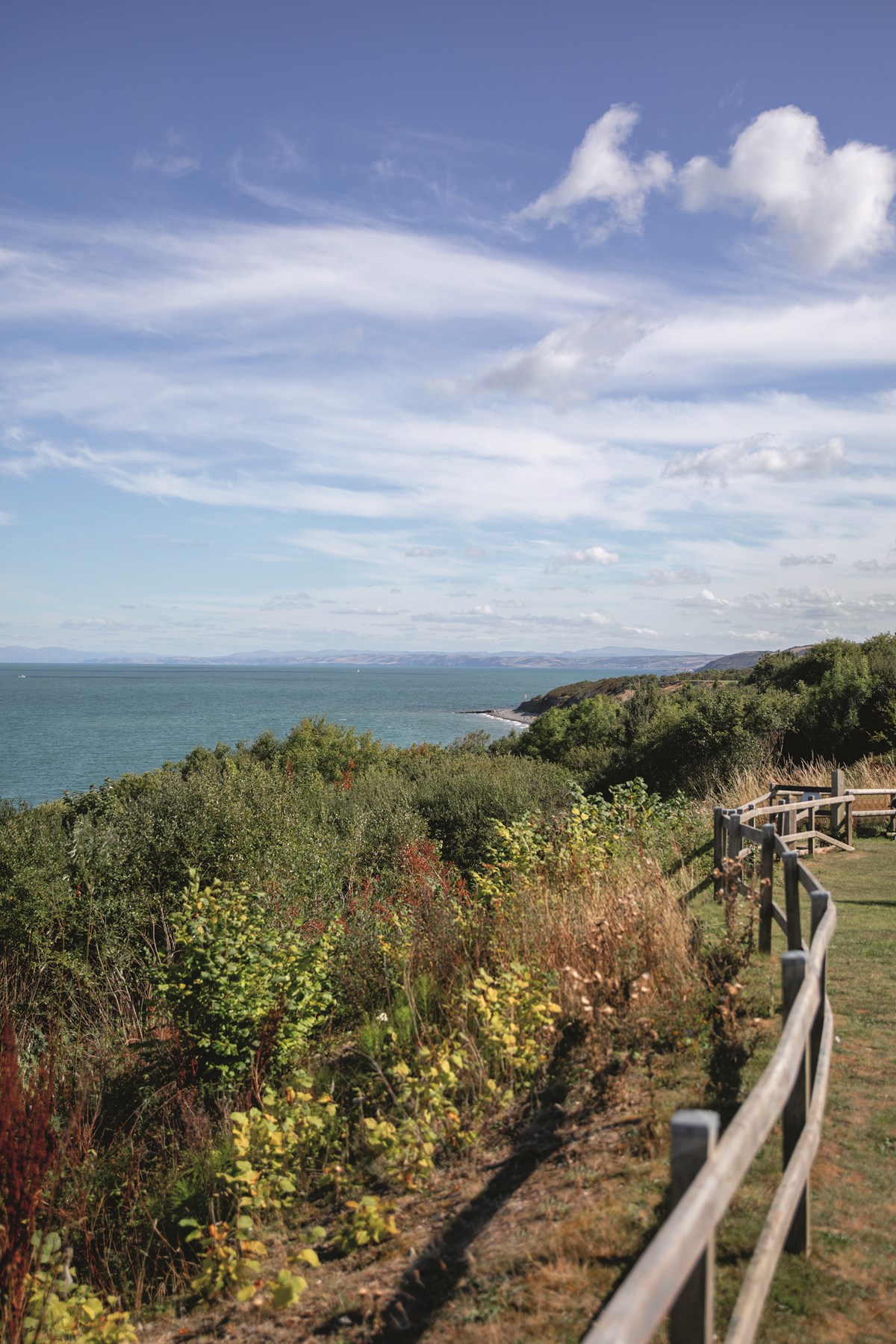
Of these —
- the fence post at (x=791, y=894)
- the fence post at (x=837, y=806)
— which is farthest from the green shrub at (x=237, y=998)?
the fence post at (x=837, y=806)

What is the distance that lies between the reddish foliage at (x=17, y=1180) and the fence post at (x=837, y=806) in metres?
12.3

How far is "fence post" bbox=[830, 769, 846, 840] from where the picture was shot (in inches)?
559

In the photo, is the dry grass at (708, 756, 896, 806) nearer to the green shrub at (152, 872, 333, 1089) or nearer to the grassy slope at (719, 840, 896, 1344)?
the grassy slope at (719, 840, 896, 1344)

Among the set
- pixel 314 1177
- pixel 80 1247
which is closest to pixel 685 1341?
pixel 314 1177

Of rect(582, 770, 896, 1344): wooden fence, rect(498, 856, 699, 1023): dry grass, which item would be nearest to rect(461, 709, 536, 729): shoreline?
rect(498, 856, 699, 1023): dry grass

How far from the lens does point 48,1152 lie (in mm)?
6051

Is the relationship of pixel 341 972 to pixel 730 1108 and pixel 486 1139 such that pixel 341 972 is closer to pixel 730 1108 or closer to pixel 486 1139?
pixel 486 1139

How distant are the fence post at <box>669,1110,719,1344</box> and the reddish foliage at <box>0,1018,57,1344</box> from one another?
13.2ft

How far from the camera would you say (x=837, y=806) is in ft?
48.1

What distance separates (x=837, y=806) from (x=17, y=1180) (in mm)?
13287

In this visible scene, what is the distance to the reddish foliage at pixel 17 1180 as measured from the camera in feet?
15.8

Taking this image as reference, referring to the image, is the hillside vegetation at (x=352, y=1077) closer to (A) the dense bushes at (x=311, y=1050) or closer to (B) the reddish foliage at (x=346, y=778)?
(A) the dense bushes at (x=311, y=1050)

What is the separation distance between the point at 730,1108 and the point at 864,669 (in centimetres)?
2554

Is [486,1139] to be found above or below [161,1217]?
above
